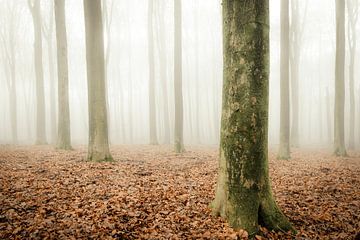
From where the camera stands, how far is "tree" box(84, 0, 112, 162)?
9219 millimetres

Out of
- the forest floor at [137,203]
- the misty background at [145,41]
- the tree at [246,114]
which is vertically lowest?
the forest floor at [137,203]

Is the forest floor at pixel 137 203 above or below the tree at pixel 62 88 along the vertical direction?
below

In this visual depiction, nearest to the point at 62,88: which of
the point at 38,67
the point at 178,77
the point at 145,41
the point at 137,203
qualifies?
the point at 178,77

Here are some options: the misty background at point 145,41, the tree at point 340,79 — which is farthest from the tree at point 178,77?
the tree at point 340,79

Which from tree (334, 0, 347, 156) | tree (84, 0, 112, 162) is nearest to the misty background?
tree (334, 0, 347, 156)

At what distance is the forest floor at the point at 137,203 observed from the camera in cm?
437

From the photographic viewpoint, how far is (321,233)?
4.83m

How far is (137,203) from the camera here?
5441 millimetres

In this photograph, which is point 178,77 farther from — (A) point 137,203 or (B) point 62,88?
(A) point 137,203

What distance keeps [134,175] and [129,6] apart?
24.9 metres

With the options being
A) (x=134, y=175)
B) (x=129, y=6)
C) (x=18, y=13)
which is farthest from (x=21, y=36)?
(x=134, y=175)

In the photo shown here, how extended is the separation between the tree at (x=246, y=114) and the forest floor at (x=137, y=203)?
432mm

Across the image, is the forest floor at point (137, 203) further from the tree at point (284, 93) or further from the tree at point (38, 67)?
the tree at point (38, 67)

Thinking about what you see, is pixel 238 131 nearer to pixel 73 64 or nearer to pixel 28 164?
pixel 28 164
